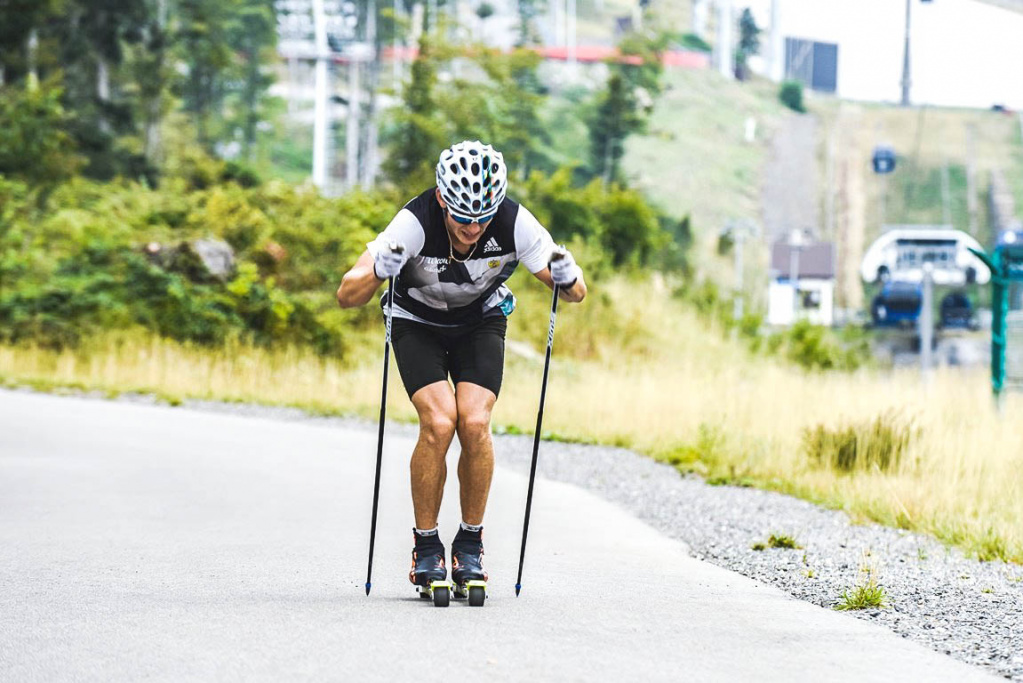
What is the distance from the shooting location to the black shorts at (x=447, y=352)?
261 inches

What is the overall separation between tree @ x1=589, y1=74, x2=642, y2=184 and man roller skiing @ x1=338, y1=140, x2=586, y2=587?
61.8m

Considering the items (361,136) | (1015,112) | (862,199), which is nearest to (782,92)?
(1015,112)

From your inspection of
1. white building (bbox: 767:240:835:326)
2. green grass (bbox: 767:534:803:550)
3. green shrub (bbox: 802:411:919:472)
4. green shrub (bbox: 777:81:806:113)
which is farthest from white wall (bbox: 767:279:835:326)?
green shrub (bbox: 777:81:806:113)

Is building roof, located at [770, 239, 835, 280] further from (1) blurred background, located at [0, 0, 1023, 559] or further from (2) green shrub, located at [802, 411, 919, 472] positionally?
(2) green shrub, located at [802, 411, 919, 472]

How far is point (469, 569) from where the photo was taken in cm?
647

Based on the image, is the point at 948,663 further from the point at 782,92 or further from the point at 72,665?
the point at 782,92

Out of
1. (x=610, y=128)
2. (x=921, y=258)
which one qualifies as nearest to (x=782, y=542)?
(x=921, y=258)

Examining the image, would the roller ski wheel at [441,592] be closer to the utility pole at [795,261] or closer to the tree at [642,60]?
the utility pole at [795,261]

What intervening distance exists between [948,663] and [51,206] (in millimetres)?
30216

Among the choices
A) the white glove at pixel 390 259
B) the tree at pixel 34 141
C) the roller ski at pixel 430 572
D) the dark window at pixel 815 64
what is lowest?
the roller ski at pixel 430 572

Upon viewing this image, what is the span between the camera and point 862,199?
82.6 meters

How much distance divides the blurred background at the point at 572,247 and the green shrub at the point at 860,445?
0.03 metres

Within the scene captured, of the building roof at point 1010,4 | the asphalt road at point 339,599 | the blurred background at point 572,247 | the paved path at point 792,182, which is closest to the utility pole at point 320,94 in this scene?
the blurred background at point 572,247

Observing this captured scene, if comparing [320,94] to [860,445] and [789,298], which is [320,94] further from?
[860,445]
